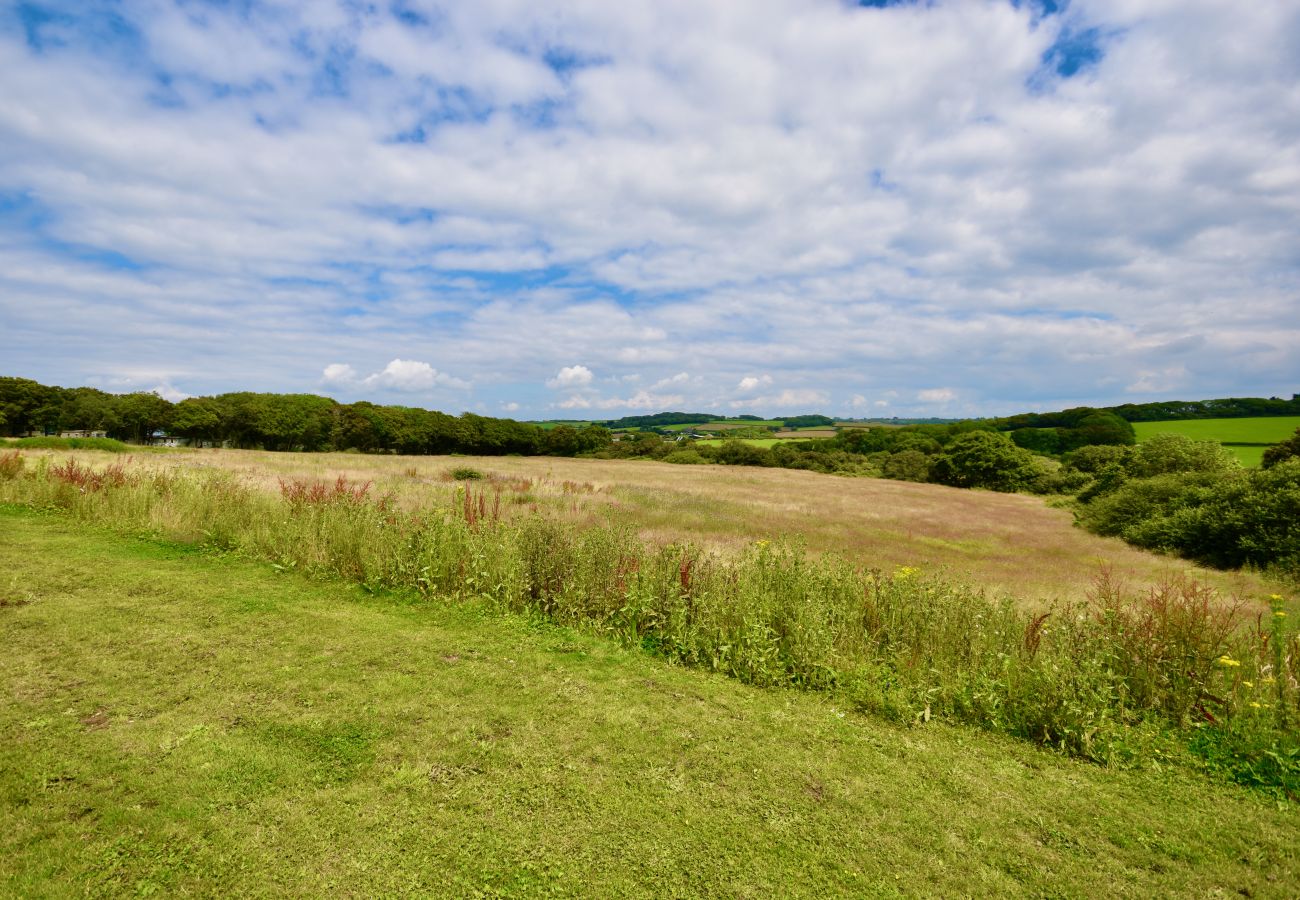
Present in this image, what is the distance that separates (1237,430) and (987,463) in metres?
30.5

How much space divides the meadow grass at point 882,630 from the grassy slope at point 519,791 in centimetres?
49

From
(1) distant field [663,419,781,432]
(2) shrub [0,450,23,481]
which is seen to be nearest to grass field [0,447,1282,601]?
(2) shrub [0,450,23,481]

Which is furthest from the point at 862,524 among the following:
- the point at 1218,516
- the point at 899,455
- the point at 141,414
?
the point at 141,414

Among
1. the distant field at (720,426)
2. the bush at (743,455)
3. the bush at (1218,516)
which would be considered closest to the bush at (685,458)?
the bush at (743,455)

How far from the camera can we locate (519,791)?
3.62 m

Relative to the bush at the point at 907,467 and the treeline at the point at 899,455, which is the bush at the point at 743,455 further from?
the bush at the point at 907,467

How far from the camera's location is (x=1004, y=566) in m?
15.1

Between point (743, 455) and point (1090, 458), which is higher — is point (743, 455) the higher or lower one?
the lower one

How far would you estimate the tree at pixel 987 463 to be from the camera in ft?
161

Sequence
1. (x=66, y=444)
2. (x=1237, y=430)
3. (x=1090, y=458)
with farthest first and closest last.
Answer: (x=1237, y=430), (x=1090, y=458), (x=66, y=444)

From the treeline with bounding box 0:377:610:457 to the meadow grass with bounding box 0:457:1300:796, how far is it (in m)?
66.6

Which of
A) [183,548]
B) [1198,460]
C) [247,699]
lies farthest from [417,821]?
[1198,460]

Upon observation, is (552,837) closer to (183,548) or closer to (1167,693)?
(1167,693)

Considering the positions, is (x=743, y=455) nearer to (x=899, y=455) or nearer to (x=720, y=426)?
(x=899, y=455)
